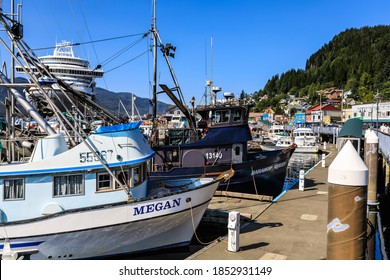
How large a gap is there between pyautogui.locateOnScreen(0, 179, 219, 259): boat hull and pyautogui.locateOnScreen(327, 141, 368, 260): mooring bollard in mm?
5404

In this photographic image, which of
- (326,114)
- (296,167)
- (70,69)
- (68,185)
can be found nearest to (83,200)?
(68,185)

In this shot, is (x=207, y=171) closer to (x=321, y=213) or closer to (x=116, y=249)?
(x=321, y=213)

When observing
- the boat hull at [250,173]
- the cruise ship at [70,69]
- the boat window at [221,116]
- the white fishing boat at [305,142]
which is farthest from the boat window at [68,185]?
the cruise ship at [70,69]

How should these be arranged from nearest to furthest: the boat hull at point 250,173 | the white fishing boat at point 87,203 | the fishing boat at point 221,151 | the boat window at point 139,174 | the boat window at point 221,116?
the white fishing boat at point 87,203 → the boat window at point 139,174 → the boat hull at point 250,173 → the fishing boat at point 221,151 → the boat window at point 221,116

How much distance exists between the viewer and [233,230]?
8156 millimetres

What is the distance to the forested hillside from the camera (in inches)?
4569

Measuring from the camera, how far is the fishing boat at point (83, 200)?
8789mm

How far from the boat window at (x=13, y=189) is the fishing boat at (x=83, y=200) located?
0.08 feet

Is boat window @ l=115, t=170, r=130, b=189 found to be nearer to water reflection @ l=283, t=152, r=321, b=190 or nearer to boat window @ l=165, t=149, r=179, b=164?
boat window @ l=165, t=149, r=179, b=164

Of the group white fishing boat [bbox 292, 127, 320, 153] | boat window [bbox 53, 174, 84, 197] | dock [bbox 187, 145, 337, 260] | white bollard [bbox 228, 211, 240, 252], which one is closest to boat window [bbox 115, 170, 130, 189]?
boat window [bbox 53, 174, 84, 197]

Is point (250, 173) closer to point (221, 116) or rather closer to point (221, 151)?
point (221, 151)

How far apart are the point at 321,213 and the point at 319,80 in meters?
159

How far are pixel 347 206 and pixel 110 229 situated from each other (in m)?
6.40

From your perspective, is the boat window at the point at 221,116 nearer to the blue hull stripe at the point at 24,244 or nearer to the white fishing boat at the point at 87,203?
the white fishing boat at the point at 87,203
